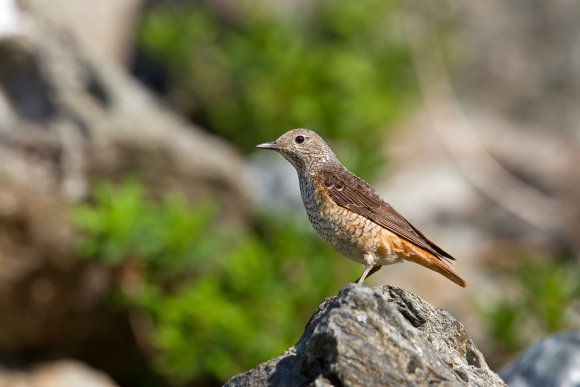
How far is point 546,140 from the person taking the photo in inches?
665

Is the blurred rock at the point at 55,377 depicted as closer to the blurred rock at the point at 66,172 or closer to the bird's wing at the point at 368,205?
the blurred rock at the point at 66,172

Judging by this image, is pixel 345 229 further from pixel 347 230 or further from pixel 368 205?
pixel 368 205

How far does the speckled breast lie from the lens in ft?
21.2

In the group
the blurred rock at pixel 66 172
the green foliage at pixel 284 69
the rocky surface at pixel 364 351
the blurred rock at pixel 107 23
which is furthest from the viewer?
the blurred rock at pixel 107 23

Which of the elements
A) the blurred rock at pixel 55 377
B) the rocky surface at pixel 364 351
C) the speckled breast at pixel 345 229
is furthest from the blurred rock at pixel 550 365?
the blurred rock at pixel 55 377

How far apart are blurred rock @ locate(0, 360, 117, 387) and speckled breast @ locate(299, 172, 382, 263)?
4664 millimetres

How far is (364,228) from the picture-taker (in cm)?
650

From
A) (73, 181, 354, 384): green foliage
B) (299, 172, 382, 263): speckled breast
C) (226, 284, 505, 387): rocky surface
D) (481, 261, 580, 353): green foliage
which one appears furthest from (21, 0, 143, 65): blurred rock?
(226, 284, 505, 387): rocky surface

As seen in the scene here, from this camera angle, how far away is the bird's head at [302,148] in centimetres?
703

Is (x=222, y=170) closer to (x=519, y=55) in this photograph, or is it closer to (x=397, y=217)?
Answer: (x=397, y=217)

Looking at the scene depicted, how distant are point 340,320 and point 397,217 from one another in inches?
91.2

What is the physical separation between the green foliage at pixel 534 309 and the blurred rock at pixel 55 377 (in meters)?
4.21

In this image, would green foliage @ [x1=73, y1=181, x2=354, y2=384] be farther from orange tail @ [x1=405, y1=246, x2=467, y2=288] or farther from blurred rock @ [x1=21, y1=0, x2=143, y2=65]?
blurred rock @ [x1=21, y1=0, x2=143, y2=65]

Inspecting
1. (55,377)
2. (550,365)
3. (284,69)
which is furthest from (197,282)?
(550,365)
